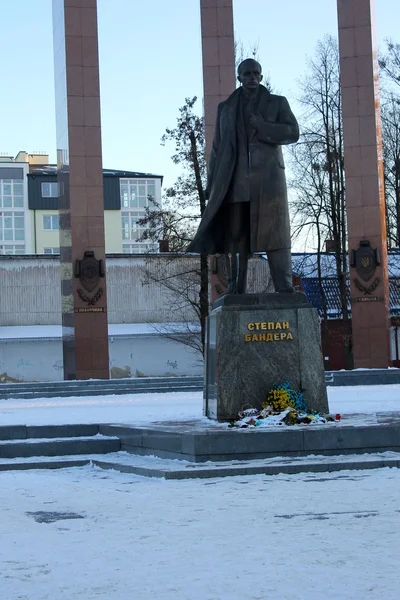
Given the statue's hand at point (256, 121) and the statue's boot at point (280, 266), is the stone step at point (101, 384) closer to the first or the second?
the statue's boot at point (280, 266)

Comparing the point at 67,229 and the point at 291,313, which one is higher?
the point at 67,229

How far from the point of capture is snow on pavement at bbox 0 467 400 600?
4492 millimetres

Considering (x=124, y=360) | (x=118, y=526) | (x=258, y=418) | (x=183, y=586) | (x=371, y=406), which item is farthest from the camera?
(x=124, y=360)

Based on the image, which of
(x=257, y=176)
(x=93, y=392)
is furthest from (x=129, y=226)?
(x=257, y=176)

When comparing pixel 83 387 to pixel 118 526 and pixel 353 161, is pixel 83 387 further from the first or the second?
pixel 118 526

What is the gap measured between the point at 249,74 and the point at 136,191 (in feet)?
222

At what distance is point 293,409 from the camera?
972 cm

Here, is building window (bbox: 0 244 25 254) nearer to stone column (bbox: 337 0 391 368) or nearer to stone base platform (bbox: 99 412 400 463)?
stone column (bbox: 337 0 391 368)

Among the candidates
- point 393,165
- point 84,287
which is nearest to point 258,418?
point 84,287

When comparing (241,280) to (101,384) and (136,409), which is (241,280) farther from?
(101,384)

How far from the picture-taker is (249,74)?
11.0 meters

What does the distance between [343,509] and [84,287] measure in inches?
774

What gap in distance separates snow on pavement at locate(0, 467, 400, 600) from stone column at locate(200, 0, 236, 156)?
18.5 meters

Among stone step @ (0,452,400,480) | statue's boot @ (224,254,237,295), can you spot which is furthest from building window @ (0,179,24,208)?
stone step @ (0,452,400,480)
